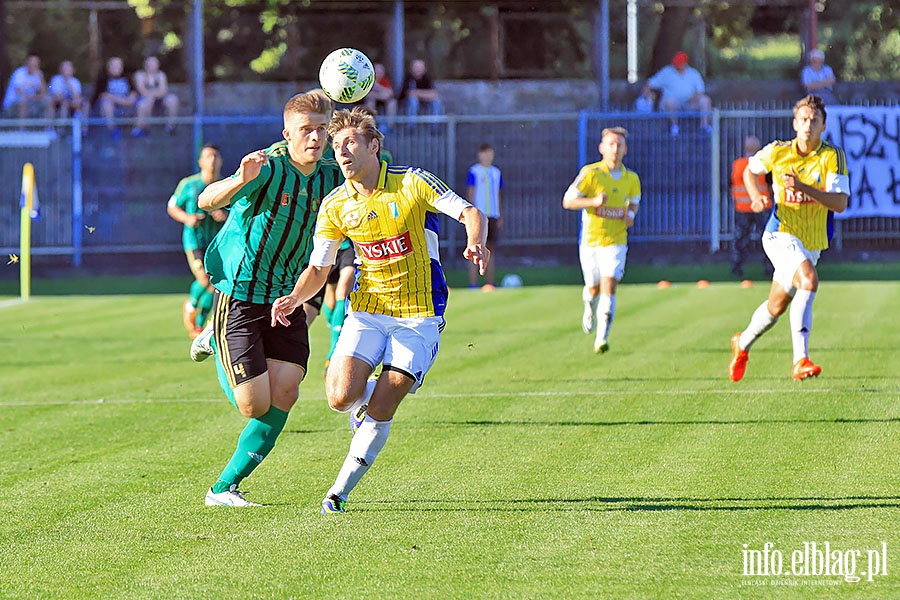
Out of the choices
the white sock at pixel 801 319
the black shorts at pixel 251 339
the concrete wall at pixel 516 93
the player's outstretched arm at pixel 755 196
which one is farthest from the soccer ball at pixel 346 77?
the concrete wall at pixel 516 93

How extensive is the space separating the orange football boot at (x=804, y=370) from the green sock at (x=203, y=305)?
268 inches

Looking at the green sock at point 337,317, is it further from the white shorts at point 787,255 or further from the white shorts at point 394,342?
the white shorts at point 394,342

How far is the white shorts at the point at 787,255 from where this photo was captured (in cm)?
1138

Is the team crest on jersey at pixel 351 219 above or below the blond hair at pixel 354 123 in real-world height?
below

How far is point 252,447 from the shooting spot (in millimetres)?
7410

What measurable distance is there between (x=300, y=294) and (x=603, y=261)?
7.38m

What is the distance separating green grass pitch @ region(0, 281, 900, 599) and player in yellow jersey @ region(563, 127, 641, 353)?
0.66 m

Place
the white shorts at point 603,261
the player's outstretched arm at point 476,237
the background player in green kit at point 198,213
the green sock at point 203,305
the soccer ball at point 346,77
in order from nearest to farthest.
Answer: the player's outstretched arm at point 476,237, the soccer ball at point 346,77, the white shorts at point 603,261, the background player in green kit at point 198,213, the green sock at point 203,305

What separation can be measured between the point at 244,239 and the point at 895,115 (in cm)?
2246

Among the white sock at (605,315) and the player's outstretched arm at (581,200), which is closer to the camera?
the player's outstretched arm at (581,200)

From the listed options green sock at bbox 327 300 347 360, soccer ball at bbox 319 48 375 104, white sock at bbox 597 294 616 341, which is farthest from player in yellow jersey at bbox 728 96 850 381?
soccer ball at bbox 319 48 375 104

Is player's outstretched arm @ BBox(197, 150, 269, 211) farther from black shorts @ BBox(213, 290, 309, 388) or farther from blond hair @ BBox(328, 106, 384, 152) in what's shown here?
black shorts @ BBox(213, 290, 309, 388)

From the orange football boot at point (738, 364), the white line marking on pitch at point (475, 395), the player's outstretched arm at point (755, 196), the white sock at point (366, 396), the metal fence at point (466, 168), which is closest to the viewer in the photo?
the white sock at point (366, 396)

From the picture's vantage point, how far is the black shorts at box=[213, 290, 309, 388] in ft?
24.1
